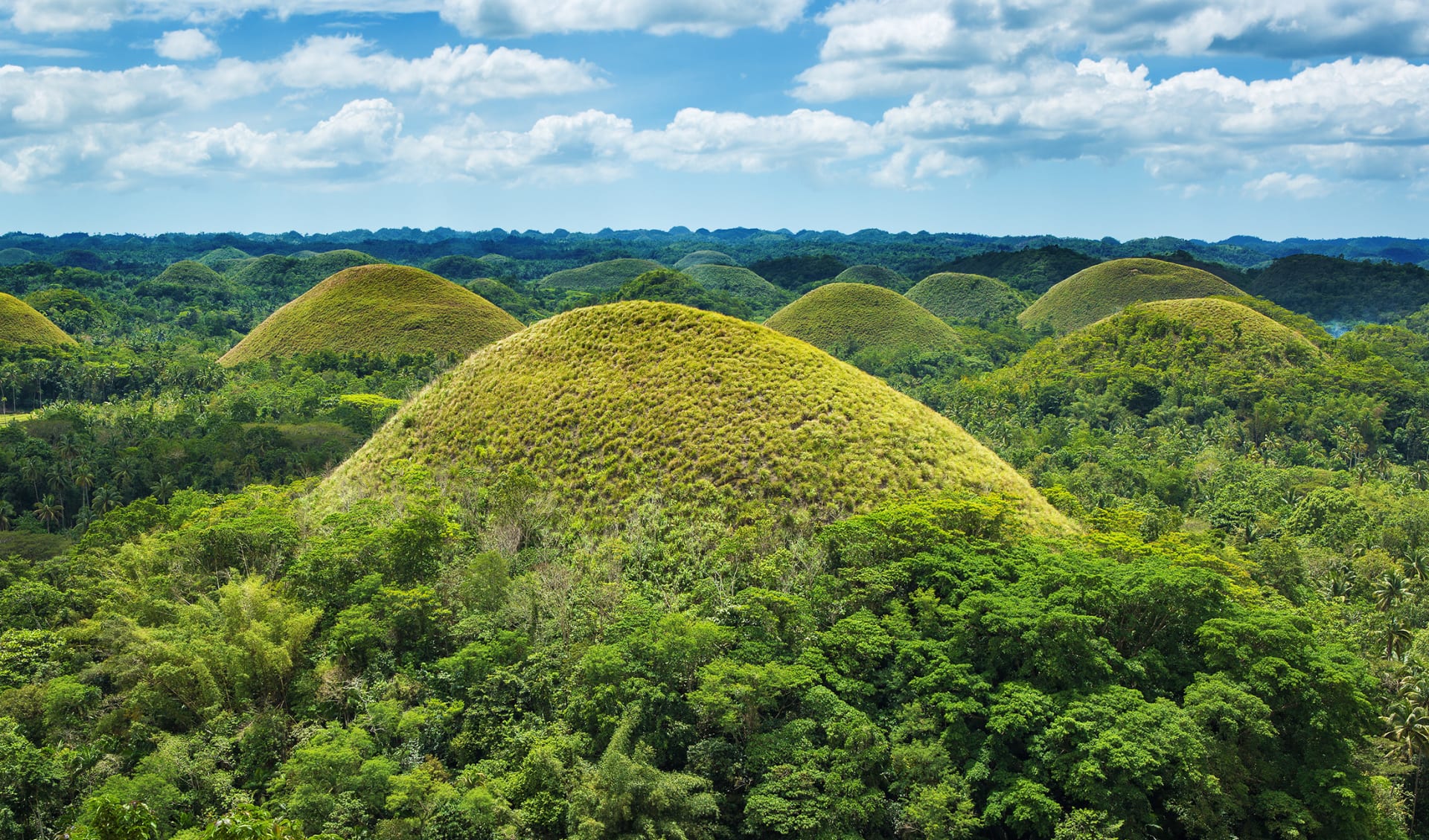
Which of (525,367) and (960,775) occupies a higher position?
(525,367)

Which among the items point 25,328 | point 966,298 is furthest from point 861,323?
point 25,328

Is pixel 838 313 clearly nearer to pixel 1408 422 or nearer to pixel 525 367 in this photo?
pixel 1408 422

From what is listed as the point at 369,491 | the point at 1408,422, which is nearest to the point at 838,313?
the point at 1408,422

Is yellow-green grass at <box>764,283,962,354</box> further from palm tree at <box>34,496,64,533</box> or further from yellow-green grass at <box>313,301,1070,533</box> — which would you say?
palm tree at <box>34,496,64,533</box>

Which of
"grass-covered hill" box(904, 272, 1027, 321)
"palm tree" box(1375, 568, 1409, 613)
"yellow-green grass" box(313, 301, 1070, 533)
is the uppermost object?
"grass-covered hill" box(904, 272, 1027, 321)

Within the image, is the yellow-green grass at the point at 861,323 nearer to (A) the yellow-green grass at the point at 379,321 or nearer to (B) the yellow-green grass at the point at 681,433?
(A) the yellow-green grass at the point at 379,321

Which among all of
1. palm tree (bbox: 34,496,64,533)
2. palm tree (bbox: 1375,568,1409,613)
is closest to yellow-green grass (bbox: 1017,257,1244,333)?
palm tree (bbox: 1375,568,1409,613)
